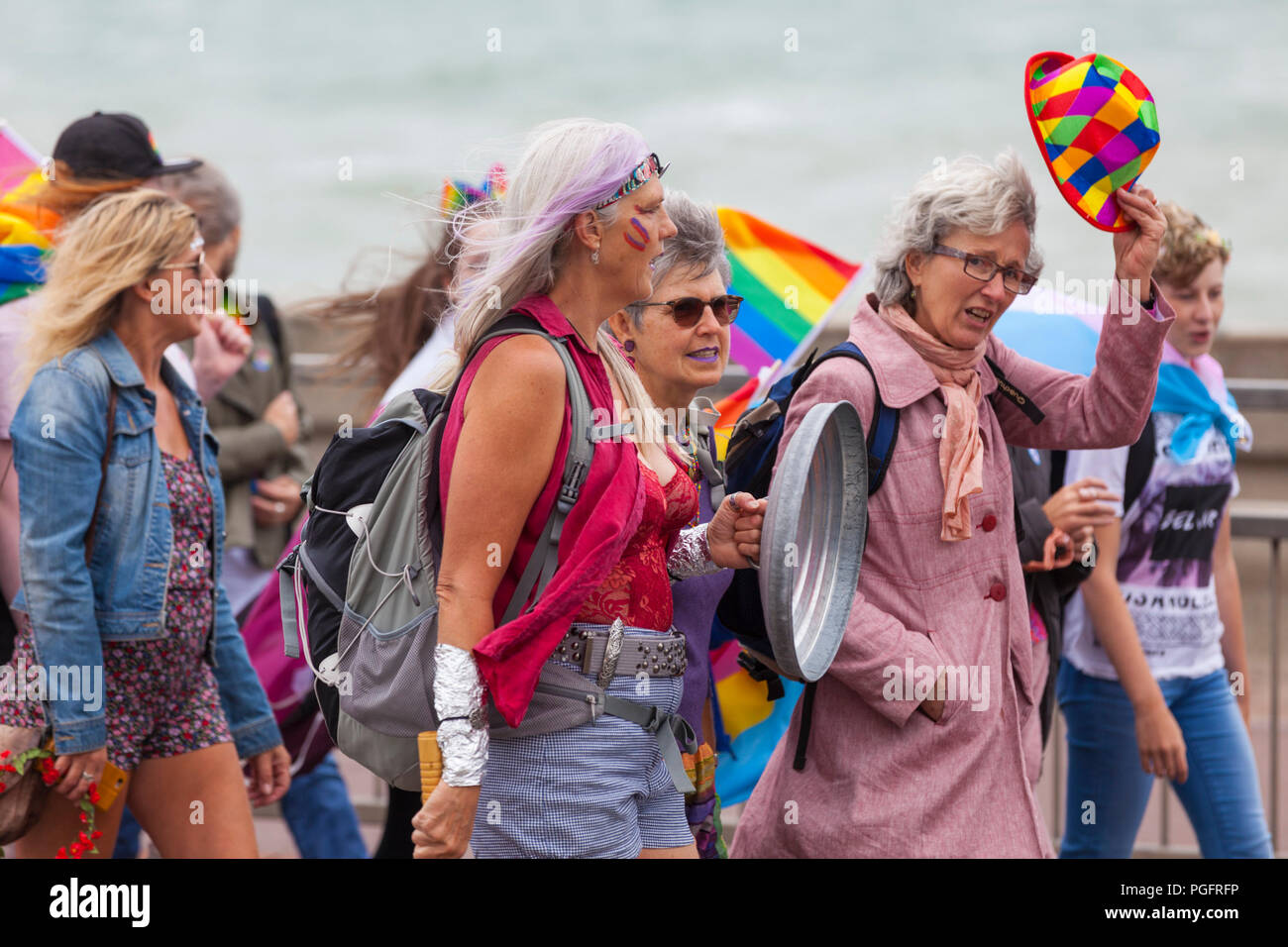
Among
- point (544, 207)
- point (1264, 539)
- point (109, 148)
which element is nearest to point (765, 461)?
point (544, 207)

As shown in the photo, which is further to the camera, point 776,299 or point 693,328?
point 776,299

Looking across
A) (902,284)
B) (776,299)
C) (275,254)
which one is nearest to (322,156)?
(275,254)

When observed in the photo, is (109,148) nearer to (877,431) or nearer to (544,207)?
(544,207)

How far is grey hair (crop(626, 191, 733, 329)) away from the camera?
349 centimetres

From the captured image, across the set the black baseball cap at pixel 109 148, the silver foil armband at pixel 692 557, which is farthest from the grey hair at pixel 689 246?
the black baseball cap at pixel 109 148

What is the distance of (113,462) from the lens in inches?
137

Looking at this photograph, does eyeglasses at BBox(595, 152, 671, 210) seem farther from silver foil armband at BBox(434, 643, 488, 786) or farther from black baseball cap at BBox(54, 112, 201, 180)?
black baseball cap at BBox(54, 112, 201, 180)

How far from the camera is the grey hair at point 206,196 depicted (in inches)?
194

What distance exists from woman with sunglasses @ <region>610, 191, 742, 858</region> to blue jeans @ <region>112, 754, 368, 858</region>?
1.64 m

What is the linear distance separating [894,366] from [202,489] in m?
1.66

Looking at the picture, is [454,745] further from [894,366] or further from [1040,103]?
[1040,103]

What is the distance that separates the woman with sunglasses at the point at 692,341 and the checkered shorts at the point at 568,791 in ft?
2.21

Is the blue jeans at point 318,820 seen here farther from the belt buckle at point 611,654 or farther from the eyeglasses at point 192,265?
the belt buckle at point 611,654

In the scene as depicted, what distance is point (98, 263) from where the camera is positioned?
11.9ft
